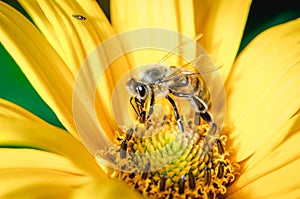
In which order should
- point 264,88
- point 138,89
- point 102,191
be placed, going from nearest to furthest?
point 102,191, point 138,89, point 264,88

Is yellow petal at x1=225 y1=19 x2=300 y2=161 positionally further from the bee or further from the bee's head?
the bee's head

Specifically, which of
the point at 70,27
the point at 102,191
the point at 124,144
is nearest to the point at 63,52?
the point at 70,27

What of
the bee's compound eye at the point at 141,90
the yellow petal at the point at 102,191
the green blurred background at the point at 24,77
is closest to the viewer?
the yellow petal at the point at 102,191

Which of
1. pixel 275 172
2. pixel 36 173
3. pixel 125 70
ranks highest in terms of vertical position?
pixel 125 70

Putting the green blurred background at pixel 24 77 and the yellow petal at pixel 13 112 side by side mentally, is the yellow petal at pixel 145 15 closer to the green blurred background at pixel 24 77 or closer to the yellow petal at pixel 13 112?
the green blurred background at pixel 24 77

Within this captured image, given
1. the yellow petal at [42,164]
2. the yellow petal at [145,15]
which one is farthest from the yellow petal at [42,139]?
the yellow petal at [145,15]

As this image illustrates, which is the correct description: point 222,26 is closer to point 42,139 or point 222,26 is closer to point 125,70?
point 125,70

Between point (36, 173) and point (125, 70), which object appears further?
point (125, 70)
